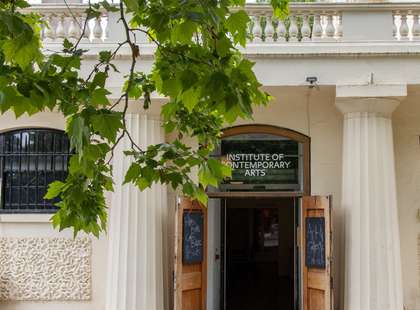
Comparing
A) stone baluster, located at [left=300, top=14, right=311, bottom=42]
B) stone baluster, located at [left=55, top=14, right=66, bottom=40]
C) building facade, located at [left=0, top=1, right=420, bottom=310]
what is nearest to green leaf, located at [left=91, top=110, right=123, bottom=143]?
building facade, located at [left=0, top=1, right=420, bottom=310]

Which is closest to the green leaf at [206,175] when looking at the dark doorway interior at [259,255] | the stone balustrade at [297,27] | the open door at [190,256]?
the open door at [190,256]

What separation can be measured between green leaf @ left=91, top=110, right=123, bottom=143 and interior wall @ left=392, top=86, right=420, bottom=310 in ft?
22.9

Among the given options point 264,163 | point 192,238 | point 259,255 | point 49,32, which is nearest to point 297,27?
point 264,163

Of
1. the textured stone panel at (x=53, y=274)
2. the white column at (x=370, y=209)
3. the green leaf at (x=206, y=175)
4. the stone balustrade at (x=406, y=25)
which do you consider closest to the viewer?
the green leaf at (x=206, y=175)

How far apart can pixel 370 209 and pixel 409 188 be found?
1.42 m

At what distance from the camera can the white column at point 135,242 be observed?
842 cm

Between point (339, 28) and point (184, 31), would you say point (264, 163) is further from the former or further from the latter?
point (184, 31)

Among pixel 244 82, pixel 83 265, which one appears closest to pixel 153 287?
pixel 83 265

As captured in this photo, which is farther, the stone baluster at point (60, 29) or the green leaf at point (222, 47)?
the stone baluster at point (60, 29)

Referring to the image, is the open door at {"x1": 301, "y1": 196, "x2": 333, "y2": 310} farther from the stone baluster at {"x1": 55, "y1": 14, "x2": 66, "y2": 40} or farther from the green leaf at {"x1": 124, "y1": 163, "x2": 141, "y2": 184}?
the green leaf at {"x1": 124, "y1": 163, "x2": 141, "y2": 184}

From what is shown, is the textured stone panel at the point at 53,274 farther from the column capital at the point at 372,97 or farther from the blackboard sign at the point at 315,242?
the column capital at the point at 372,97

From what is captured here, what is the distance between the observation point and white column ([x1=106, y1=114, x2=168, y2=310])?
27.6 ft

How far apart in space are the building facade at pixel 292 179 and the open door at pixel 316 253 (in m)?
0.03

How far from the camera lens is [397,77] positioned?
8320mm
